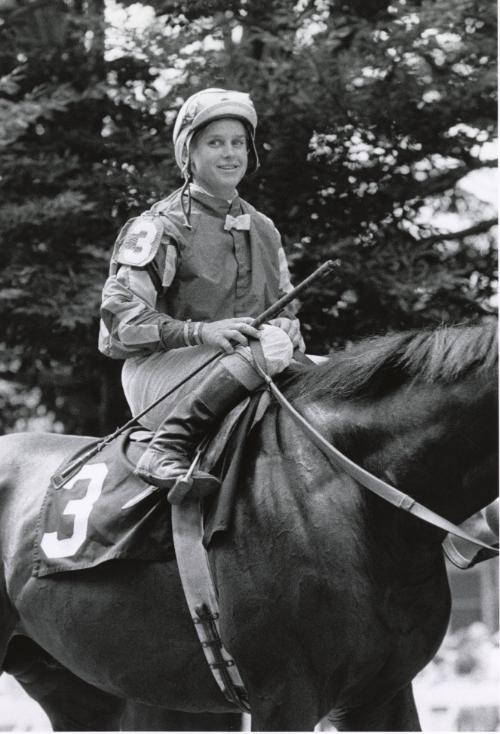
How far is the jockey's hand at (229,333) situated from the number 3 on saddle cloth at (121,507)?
0.19 metres

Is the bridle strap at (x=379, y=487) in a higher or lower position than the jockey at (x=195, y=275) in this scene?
lower

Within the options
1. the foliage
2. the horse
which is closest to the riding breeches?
the horse

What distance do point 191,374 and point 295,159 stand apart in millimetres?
4253

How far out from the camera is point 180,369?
441cm

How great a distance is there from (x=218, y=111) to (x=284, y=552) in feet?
5.59

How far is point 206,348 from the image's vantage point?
14.4ft

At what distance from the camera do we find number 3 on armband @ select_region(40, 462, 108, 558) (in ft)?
14.3

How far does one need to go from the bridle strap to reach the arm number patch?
856mm

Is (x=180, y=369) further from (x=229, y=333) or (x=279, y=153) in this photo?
(x=279, y=153)

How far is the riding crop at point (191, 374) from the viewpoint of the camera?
390 centimetres

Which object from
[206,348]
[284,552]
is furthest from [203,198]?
[284,552]

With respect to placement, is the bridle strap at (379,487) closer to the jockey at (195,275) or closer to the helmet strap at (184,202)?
the jockey at (195,275)

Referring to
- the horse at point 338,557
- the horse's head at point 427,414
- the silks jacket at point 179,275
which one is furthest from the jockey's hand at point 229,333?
the horse's head at point 427,414

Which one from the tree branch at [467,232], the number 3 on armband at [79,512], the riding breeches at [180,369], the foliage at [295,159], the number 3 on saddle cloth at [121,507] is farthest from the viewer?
the tree branch at [467,232]
